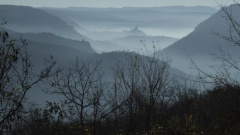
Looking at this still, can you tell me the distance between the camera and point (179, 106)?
159 ft

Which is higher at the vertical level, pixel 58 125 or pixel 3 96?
pixel 3 96

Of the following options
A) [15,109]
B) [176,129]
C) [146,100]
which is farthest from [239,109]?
[146,100]

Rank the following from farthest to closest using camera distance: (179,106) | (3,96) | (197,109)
Answer: (179,106), (197,109), (3,96)

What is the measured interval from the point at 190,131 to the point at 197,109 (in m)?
23.1

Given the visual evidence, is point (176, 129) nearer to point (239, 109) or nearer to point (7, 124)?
point (239, 109)

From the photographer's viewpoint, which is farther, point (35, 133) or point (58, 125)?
point (35, 133)

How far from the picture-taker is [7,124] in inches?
567

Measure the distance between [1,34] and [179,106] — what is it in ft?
123

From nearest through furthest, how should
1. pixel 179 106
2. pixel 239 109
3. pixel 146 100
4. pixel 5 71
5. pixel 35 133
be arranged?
pixel 239 109 < pixel 5 71 < pixel 35 133 < pixel 146 100 < pixel 179 106

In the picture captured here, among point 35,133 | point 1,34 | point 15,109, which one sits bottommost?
point 35,133

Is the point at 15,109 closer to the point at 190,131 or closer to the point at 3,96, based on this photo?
the point at 3,96

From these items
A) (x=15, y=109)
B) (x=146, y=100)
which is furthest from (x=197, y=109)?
(x=15, y=109)

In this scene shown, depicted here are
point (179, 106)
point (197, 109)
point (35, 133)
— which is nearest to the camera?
point (35, 133)

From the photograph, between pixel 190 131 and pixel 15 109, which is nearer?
pixel 15 109
